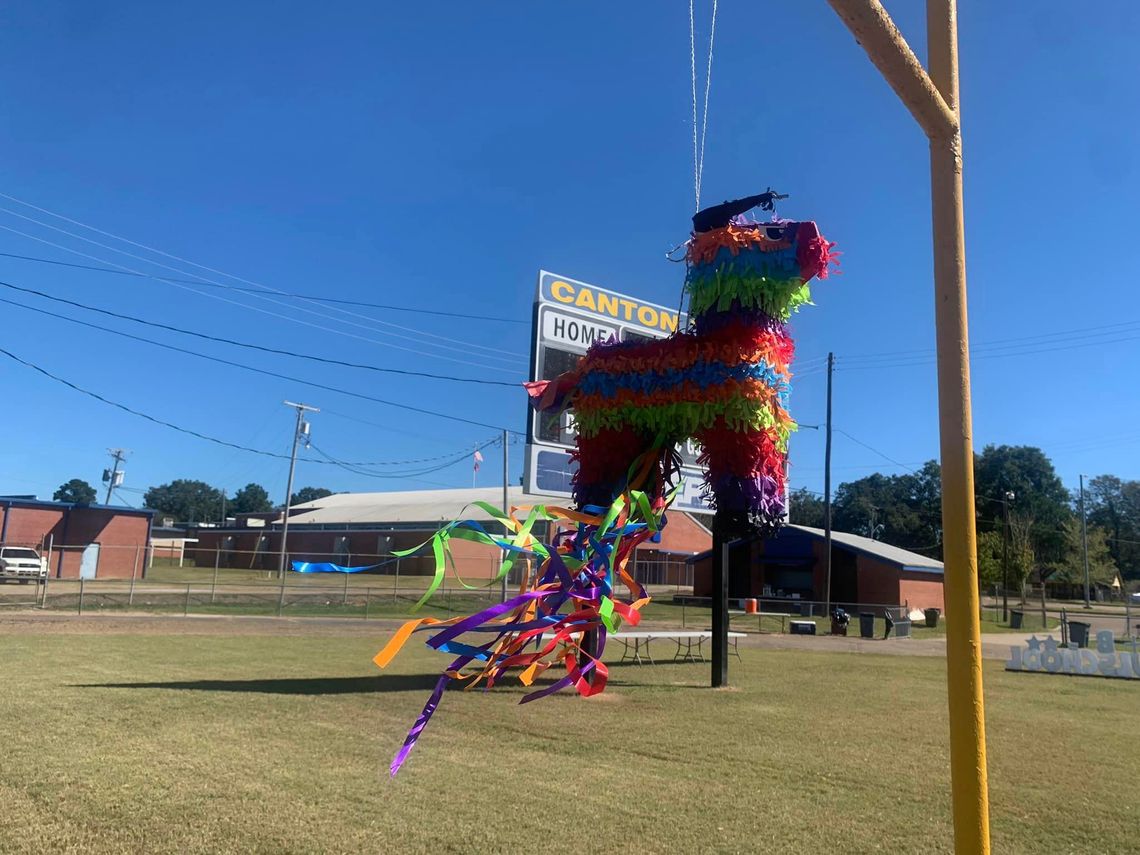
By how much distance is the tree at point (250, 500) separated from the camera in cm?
12700

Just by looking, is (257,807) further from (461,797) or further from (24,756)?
(24,756)

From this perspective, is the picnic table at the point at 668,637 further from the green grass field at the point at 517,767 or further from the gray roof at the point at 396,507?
the gray roof at the point at 396,507

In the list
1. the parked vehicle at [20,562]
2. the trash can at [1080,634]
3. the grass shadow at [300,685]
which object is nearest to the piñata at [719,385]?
the grass shadow at [300,685]

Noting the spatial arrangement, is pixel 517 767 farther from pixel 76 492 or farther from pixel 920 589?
pixel 76 492

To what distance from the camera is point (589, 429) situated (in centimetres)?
1032

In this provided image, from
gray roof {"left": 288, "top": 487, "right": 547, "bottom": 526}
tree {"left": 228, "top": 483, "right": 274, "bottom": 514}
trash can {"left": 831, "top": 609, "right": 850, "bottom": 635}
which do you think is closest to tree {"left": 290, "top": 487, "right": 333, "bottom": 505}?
tree {"left": 228, "top": 483, "right": 274, "bottom": 514}

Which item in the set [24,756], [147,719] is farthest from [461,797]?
[147,719]

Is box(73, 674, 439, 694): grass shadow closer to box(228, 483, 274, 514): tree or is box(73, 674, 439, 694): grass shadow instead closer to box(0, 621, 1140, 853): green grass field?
box(0, 621, 1140, 853): green grass field

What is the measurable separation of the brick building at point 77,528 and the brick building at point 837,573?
1055 inches

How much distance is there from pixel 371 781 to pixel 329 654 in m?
8.78

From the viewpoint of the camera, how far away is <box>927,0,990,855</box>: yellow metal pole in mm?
2336

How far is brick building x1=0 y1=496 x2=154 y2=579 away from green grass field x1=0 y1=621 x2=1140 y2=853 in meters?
30.6

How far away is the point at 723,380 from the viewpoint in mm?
9461

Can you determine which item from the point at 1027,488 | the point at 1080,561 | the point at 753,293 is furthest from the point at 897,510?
the point at 753,293
